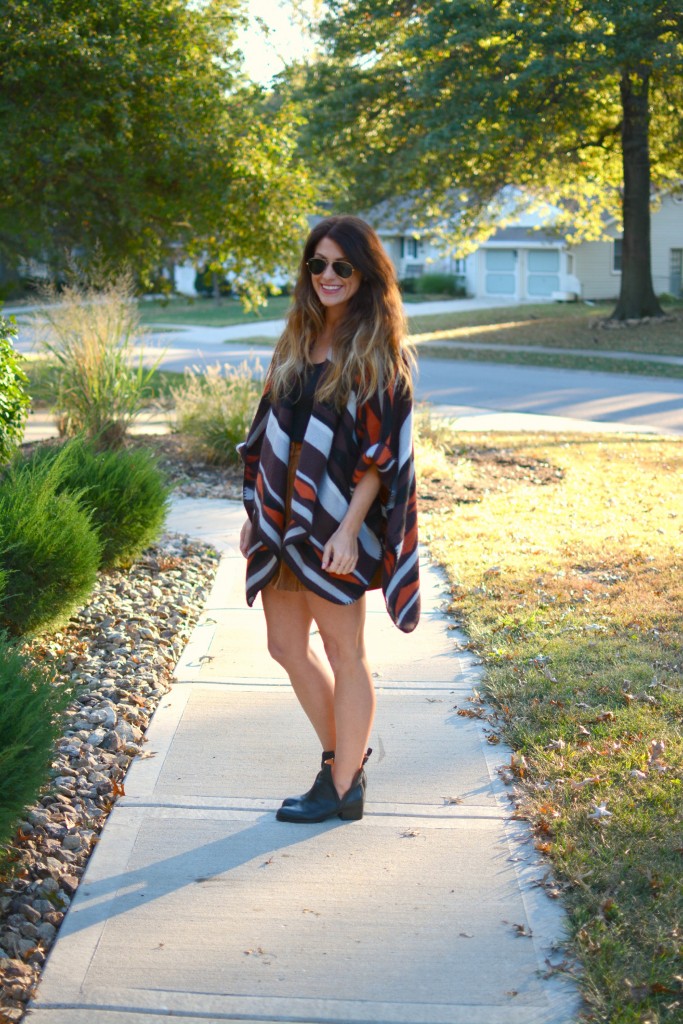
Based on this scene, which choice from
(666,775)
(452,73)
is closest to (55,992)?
(666,775)

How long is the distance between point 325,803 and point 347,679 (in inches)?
18.6

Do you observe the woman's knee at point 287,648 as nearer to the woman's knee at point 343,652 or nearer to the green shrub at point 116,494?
the woman's knee at point 343,652

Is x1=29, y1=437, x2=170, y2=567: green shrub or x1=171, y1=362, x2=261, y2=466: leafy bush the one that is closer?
x1=29, y1=437, x2=170, y2=567: green shrub

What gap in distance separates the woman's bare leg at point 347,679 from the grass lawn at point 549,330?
20.9 metres

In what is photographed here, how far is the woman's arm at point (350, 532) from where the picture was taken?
11.1 feet

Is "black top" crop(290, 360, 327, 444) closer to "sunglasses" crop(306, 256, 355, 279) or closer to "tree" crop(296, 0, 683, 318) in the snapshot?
"sunglasses" crop(306, 256, 355, 279)

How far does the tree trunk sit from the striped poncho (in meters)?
21.4

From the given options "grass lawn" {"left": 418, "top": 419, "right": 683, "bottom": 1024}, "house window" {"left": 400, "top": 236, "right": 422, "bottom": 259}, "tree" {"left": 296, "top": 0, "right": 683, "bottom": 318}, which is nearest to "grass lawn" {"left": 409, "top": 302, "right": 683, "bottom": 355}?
"tree" {"left": 296, "top": 0, "right": 683, "bottom": 318}

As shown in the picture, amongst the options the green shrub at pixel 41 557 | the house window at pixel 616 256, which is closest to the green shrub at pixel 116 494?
the green shrub at pixel 41 557

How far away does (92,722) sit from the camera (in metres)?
4.55

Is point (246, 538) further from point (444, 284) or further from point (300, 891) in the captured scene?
point (444, 284)

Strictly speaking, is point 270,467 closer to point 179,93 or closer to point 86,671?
point 86,671

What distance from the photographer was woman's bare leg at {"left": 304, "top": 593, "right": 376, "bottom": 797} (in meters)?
3.56

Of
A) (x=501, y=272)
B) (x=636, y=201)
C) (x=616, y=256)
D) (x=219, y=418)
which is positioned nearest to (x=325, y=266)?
(x=219, y=418)
